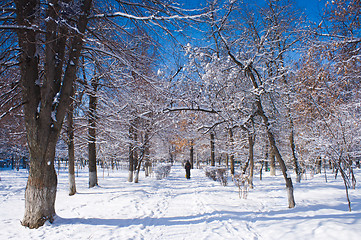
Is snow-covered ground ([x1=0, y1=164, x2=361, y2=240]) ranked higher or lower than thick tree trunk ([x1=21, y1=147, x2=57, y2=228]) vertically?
lower

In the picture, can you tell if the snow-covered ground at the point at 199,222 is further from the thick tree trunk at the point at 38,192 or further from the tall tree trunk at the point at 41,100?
the tall tree trunk at the point at 41,100

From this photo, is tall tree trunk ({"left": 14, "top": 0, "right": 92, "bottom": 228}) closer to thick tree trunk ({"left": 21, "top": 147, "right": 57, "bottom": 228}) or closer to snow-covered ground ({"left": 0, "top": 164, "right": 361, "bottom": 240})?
thick tree trunk ({"left": 21, "top": 147, "right": 57, "bottom": 228})

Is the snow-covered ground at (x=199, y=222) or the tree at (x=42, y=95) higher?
the tree at (x=42, y=95)

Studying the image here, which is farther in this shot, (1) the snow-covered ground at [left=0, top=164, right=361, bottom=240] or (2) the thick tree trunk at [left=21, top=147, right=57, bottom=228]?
(2) the thick tree trunk at [left=21, top=147, right=57, bottom=228]

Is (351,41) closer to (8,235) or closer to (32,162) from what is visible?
(32,162)

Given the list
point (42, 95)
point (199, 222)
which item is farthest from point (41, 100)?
point (199, 222)

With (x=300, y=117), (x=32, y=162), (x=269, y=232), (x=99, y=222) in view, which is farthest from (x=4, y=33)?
(x=300, y=117)

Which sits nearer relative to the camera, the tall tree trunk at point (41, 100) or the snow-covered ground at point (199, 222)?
the snow-covered ground at point (199, 222)

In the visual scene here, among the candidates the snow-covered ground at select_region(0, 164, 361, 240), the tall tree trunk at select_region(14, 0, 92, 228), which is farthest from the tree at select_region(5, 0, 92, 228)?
the snow-covered ground at select_region(0, 164, 361, 240)

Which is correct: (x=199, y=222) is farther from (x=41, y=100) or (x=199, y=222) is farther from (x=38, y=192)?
(x=41, y=100)

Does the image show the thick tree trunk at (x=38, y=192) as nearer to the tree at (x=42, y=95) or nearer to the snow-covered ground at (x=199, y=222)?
the tree at (x=42, y=95)

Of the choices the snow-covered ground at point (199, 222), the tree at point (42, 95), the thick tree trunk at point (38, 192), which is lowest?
the snow-covered ground at point (199, 222)

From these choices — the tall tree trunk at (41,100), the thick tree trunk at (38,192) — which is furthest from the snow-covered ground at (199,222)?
the tall tree trunk at (41,100)

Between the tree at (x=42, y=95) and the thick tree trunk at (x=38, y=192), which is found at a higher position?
the tree at (x=42, y=95)
